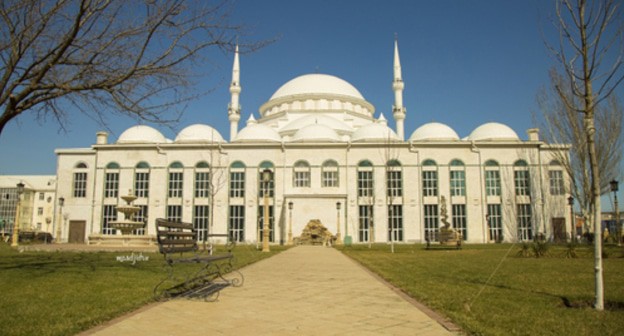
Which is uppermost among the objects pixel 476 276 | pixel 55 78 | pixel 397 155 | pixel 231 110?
pixel 231 110

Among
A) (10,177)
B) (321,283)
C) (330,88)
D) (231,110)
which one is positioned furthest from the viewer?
(10,177)

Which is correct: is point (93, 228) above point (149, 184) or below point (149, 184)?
below

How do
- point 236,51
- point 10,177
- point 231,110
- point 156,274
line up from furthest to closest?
point 10,177 → point 231,110 → point 156,274 → point 236,51

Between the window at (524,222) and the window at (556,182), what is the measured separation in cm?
258

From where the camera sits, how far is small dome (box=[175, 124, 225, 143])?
41444 mm

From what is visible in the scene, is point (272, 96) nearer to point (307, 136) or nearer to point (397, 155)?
point (307, 136)

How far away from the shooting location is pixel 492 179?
37.8 meters

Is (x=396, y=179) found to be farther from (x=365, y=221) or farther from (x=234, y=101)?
(x=234, y=101)

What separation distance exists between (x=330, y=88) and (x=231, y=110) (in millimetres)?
11136

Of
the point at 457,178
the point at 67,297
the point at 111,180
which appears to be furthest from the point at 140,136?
the point at 67,297

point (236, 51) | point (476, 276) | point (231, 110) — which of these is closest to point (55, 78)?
point (236, 51)

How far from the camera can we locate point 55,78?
9586 millimetres

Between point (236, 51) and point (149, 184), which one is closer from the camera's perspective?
point (236, 51)

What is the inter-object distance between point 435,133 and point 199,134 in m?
22.0
